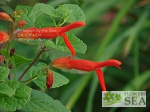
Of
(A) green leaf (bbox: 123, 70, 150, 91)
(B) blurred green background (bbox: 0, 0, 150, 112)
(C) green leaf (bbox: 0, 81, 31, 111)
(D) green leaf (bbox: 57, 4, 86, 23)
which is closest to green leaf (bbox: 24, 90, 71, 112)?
(C) green leaf (bbox: 0, 81, 31, 111)

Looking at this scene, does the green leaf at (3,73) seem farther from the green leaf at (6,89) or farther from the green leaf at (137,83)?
the green leaf at (137,83)

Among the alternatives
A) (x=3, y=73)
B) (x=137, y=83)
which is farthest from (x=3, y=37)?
(x=137, y=83)

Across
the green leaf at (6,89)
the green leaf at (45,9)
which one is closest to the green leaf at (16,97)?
the green leaf at (6,89)

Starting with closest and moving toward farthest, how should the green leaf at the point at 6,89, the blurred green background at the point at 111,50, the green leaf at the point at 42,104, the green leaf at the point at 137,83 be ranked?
the green leaf at the point at 6,89
the green leaf at the point at 42,104
the green leaf at the point at 137,83
the blurred green background at the point at 111,50

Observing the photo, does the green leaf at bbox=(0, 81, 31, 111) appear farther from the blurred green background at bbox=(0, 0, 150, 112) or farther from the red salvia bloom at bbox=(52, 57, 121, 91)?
the blurred green background at bbox=(0, 0, 150, 112)

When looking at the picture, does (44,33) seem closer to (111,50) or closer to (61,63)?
(61,63)

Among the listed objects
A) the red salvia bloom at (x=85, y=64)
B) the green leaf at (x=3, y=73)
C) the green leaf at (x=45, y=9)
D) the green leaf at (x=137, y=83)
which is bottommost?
the green leaf at (x=3, y=73)

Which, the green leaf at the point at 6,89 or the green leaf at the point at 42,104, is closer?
the green leaf at the point at 6,89
